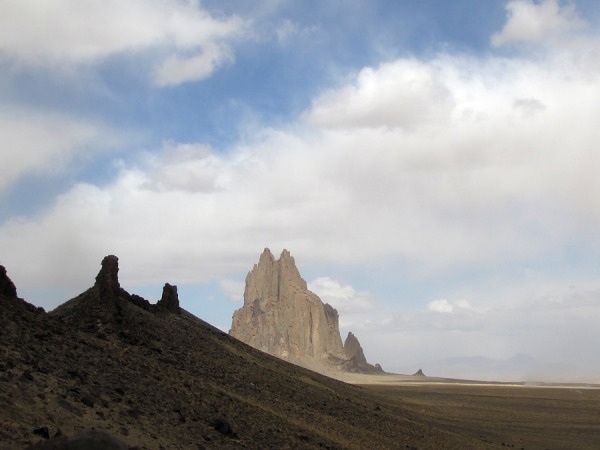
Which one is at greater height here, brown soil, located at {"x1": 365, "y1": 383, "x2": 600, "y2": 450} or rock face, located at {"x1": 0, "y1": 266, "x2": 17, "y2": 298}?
rock face, located at {"x1": 0, "y1": 266, "x2": 17, "y2": 298}

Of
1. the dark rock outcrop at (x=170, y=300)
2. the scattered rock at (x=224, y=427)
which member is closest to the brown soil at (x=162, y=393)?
the scattered rock at (x=224, y=427)

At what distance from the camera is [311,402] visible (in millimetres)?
40594

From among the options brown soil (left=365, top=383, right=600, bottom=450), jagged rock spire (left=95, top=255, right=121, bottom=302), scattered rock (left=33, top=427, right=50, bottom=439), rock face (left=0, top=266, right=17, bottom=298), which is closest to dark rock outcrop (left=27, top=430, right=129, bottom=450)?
scattered rock (left=33, top=427, right=50, bottom=439)

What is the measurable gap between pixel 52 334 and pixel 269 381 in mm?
17901

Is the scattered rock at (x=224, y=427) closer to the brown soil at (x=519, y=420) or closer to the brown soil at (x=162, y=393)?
the brown soil at (x=162, y=393)

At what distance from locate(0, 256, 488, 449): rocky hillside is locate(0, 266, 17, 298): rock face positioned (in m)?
0.05

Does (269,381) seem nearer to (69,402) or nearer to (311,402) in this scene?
(311,402)

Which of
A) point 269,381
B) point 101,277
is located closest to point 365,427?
point 269,381

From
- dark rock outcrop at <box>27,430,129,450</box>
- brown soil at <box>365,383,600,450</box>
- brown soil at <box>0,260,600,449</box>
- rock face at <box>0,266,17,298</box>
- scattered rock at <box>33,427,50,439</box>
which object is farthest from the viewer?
brown soil at <box>365,383,600,450</box>

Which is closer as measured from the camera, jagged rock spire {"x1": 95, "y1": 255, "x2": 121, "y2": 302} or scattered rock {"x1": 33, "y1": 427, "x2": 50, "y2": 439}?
scattered rock {"x1": 33, "y1": 427, "x2": 50, "y2": 439}

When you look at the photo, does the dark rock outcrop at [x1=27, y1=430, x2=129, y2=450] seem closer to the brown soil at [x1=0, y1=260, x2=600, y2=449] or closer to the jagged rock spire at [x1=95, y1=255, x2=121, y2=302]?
the brown soil at [x1=0, y1=260, x2=600, y2=449]

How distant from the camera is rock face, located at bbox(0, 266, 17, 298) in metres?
27.8

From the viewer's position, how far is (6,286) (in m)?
27.9

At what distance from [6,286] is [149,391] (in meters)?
8.18
